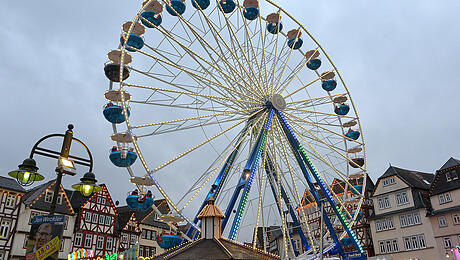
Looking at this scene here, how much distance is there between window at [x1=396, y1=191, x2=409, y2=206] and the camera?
123ft

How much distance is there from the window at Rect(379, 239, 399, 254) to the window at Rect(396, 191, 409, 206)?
3.77m

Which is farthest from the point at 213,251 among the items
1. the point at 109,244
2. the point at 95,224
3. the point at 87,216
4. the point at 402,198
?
the point at 109,244

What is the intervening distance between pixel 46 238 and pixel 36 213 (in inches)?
1249

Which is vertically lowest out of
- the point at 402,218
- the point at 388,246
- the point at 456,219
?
the point at 388,246

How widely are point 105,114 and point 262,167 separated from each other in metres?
9.64

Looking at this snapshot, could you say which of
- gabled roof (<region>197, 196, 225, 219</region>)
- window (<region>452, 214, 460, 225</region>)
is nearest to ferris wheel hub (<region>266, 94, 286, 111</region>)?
gabled roof (<region>197, 196, 225, 219</region>)

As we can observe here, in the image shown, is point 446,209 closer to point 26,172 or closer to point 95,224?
point 95,224

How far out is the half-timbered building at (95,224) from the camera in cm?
3840

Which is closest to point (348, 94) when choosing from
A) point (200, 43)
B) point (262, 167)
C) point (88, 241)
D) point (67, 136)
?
point (262, 167)

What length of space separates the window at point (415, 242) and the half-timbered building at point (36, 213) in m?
31.2

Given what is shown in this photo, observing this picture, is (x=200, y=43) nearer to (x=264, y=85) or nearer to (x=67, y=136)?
(x=264, y=85)

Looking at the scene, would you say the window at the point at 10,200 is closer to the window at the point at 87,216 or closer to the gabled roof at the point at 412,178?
the window at the point at 87,216

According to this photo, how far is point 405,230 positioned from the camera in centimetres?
3684

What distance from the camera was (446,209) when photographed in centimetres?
3378
